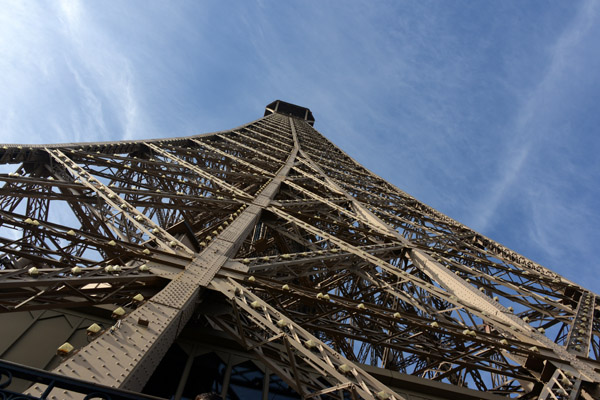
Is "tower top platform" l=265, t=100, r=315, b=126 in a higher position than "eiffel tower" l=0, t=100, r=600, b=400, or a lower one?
higher

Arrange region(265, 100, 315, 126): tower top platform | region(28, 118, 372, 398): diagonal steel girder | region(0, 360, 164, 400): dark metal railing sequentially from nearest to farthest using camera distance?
1. region(0, 360, 164, 400): dark metal railing
2. region(28, 118, 372, 398): diagonal steel girder
3. region(265, 100, 315, 126): tower top platform

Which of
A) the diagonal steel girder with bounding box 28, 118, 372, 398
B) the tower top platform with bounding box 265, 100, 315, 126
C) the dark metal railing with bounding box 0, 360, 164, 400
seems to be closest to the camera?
the dark metal railing with bounding box 0, 360, 164, 400

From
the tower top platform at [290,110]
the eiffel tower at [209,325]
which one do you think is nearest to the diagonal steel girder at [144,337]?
the eiffel tower at [209,325]

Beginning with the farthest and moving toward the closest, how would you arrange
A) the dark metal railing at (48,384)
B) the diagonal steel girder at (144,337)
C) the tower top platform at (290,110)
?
the tower top platform at (290,110)
the diagonal steel girder at (144,337)
the dark metal railing at (48,384)

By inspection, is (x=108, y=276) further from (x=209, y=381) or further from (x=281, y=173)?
(x=281, y=173)

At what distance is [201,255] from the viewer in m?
5.65

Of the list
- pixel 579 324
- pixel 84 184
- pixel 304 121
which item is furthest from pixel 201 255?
pixel 304 121

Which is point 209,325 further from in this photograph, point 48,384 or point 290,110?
point 290,110

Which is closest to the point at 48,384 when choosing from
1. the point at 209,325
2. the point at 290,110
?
the point at 209,325

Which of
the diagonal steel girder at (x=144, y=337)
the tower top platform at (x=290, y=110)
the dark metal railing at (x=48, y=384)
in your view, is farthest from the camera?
the tower top platform at (x=290, y=110)

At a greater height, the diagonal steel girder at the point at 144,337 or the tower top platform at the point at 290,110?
the tower top platform at the point at 290,110

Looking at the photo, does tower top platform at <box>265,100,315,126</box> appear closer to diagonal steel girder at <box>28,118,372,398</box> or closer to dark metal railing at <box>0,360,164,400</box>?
diagonal steel girder at <box>28,118,372,398</box>

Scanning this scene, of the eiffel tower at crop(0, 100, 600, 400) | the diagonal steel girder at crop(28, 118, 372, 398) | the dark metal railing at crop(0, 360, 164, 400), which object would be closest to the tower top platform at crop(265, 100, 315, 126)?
the eiffel tower at crop(0, 100, 600, 400)

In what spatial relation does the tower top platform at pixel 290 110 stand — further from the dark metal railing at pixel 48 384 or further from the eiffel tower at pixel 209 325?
the dark metal railing at pixel 48 384
